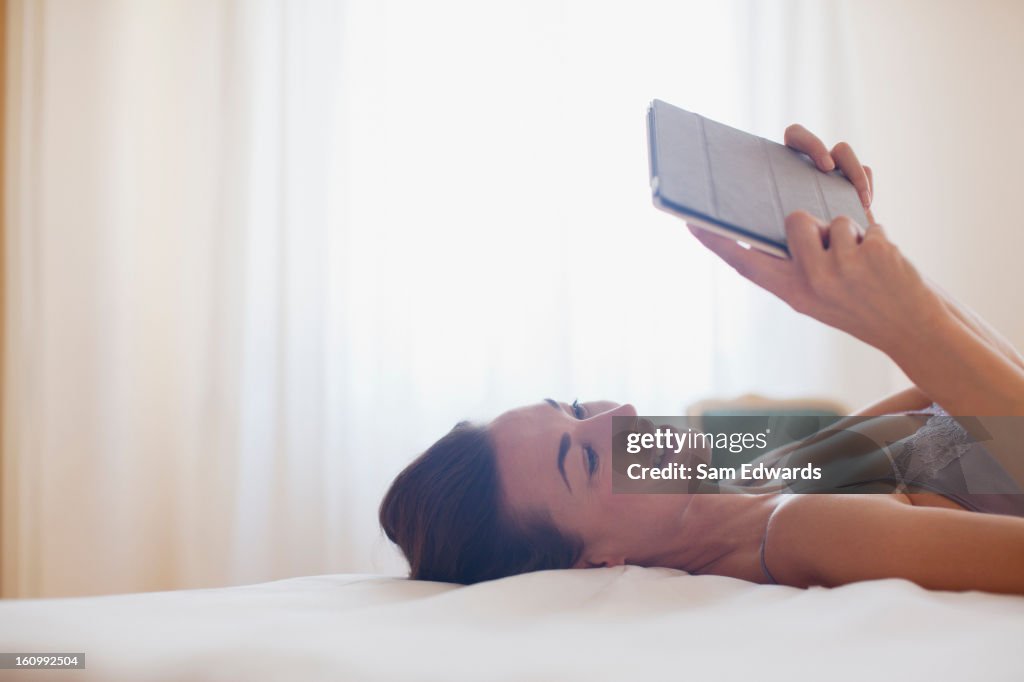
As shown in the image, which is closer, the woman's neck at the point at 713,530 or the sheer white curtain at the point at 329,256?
the woman's neck at the point at 713,530

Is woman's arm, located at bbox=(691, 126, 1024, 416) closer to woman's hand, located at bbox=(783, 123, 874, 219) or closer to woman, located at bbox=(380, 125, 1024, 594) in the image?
woman, located at bbox=(380, 125, 1024, 594)

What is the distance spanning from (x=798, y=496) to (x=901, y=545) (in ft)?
0.47

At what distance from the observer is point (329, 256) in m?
2.33

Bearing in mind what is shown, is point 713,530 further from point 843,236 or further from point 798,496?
point 843,236

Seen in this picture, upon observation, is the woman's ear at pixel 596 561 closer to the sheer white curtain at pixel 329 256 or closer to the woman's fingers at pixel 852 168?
the woman's fingers at pixel 852 168

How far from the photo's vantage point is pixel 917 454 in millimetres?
977

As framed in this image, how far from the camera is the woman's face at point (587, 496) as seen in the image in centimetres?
103

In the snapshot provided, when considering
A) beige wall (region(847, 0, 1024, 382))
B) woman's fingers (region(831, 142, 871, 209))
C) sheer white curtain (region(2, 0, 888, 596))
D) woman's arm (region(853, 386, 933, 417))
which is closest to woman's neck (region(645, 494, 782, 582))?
woman's arm (region(853, 386, 933, 417))

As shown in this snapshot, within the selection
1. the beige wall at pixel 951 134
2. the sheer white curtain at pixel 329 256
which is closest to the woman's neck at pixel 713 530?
the sheer white curtain at pixel 329 256

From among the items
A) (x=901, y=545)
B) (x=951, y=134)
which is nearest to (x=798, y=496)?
(x=901, y=545)

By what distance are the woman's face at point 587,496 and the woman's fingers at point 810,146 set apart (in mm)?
410

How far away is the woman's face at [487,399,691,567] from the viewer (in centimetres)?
103

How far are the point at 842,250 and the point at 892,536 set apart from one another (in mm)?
312

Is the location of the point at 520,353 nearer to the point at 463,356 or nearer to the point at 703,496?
the point at 463,356
